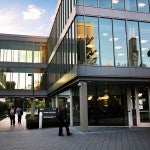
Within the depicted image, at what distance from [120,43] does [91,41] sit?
242 cm

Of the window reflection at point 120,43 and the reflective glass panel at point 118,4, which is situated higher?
the reflective glass panel at point 118,4

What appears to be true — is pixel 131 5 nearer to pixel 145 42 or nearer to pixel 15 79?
pixel 145 42

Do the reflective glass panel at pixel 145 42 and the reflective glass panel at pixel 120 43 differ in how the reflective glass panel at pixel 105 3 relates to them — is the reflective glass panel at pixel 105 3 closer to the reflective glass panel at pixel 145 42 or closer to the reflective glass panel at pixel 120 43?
the reflective glass panel at pixel 120 43

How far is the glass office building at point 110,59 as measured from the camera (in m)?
20.8

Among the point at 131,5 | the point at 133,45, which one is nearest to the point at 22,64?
the point at 131,5

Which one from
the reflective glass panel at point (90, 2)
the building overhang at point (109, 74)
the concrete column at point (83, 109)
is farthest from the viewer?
the reflective glass panel at point (90, 2)

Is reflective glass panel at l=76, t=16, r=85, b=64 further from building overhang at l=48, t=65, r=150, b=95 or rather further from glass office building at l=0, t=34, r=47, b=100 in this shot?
glass office building at l=0, t=34, r=47, b=100

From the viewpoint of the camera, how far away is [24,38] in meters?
50.1

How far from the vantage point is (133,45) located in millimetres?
22359

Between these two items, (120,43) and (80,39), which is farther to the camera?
(120,43)

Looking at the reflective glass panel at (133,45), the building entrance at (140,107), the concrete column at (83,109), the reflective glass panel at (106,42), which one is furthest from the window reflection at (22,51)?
the concrete column at (83,109)

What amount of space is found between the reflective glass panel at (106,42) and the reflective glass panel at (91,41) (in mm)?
425

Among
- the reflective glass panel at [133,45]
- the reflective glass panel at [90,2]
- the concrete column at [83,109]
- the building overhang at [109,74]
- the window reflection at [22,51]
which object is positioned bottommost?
the concrete column at [83,109]

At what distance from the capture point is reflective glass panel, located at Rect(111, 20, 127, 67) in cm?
2159
